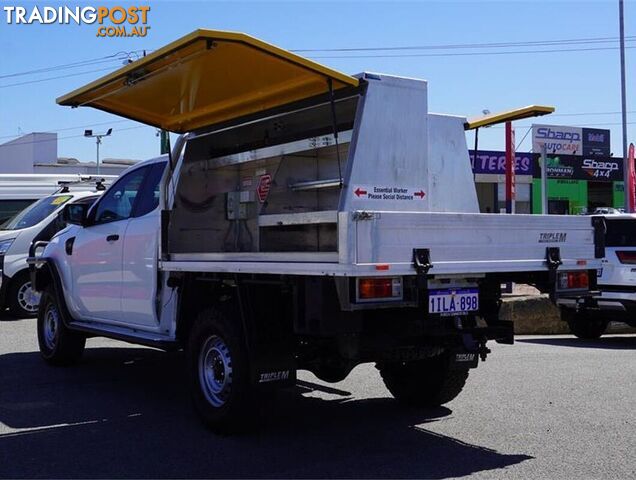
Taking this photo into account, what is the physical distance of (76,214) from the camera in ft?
28.2

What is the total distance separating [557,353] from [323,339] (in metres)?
6.08

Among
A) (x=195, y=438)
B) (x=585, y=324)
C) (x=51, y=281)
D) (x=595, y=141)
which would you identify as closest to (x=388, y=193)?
(x=195, y=438)

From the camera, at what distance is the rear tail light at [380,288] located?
4.96 meters

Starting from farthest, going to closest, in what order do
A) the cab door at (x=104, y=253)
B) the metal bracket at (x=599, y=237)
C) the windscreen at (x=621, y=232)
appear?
1. the windscreen at (x=621, y=232)
2. the cab door at (x=104, y=253)
3. the metal bracket at (x=599, y=237)

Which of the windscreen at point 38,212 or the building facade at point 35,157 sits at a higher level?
the building facade at point 35,157

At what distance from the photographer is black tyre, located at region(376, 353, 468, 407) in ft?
22.3

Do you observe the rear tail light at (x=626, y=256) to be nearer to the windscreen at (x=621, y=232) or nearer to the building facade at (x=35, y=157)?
the windscreen at (x=621, y=232)

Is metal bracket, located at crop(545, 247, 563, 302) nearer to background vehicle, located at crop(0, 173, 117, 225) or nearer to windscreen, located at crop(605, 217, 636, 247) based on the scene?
windscreen, located at crop(605, 217, 636, 247)

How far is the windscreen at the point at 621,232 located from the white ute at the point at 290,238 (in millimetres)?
5573

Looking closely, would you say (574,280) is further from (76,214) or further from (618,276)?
(618,276)

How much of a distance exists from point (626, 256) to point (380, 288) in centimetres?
784

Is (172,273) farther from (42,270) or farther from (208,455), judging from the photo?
(42,270)

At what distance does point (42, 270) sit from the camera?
944 centimetres

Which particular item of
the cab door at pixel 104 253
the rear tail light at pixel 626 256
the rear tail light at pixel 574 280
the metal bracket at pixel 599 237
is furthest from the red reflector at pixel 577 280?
the rear tail light at pixel 626 256
